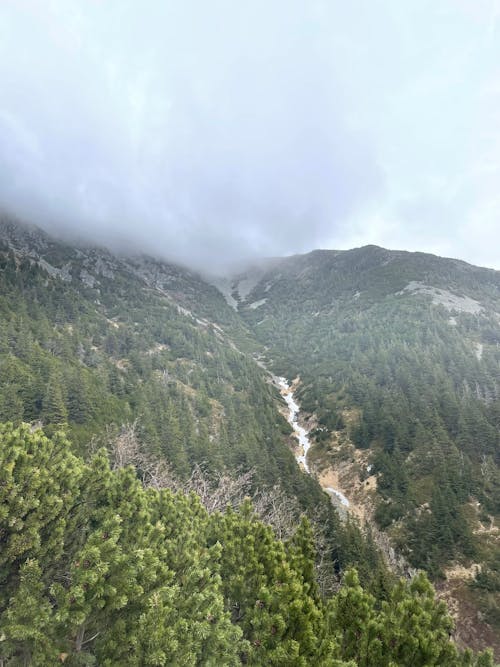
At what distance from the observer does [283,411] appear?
103m

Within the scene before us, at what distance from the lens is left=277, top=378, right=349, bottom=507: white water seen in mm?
68625

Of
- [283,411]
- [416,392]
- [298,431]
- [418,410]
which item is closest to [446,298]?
[416,392]

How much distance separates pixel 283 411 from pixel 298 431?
1029 centimetres

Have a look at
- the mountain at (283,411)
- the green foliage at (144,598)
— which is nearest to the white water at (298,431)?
the mountain at (283,411)

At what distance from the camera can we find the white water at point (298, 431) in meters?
68.6

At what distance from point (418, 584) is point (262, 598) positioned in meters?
5.18

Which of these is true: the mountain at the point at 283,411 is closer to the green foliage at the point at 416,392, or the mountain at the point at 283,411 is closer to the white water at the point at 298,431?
the green foliage at the point at 416,392

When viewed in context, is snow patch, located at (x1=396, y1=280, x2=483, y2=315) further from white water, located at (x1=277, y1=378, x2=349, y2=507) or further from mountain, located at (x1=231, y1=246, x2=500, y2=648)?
white water, located at (x1=277, y1=378, x2=349, y2=507)

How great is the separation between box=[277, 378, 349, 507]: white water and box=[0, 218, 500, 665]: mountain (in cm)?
208

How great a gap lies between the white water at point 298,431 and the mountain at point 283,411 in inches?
81.8

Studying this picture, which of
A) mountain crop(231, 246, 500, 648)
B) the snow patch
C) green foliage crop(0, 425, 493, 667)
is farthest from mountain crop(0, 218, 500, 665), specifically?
the snow patch

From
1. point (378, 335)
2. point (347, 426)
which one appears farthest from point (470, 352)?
point (347, 426)

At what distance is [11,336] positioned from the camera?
239 feet

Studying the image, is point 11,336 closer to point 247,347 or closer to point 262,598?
point 262,598
